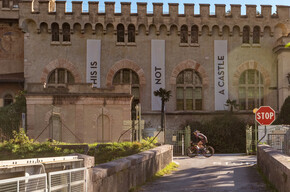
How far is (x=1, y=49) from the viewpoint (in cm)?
3662

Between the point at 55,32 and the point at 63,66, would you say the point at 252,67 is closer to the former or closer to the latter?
the point at 63,66

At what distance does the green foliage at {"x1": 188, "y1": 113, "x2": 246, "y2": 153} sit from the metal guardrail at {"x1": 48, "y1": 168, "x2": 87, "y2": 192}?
→ 27999 millimetres

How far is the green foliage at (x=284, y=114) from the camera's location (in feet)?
111

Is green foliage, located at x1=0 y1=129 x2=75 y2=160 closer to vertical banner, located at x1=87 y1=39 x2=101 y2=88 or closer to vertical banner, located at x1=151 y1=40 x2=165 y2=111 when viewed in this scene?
vertical banner, located at x1=87 y1=39 x2=101 y2=88

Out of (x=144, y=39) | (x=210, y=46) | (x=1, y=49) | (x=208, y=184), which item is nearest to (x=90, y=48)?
(x=144, y=39)

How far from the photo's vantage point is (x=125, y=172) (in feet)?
34.0

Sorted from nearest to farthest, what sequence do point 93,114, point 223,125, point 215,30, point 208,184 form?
point 208,184
point 93,114
point 223,125
point 215,30

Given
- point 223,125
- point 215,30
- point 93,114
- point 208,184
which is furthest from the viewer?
point 215,30

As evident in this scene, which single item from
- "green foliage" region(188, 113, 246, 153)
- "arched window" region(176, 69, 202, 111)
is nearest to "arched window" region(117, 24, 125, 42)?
"arched window" region(176, 69, 202, 111)

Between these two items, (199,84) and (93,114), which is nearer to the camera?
(93,114)

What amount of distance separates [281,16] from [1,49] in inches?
874

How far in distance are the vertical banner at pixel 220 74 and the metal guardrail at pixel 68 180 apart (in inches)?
1185

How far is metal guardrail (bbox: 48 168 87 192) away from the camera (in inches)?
248

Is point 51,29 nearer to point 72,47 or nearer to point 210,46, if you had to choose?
point 72,47
